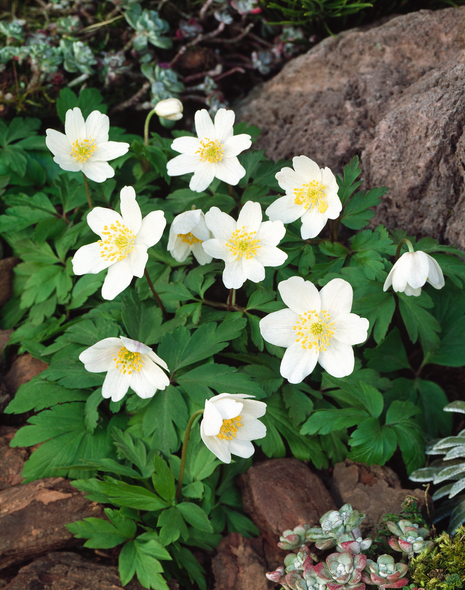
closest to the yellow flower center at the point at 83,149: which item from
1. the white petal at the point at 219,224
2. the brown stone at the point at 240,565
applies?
the white petal at the point at 219,224

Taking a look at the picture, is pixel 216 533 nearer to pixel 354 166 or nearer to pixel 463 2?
pixel 354 166

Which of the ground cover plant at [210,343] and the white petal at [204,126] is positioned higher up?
the white petal at [204,126]

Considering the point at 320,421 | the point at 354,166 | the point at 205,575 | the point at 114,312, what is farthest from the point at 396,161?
the point at 205,575

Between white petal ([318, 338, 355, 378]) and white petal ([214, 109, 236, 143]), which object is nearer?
white petal ([318, 338, 355, 378])

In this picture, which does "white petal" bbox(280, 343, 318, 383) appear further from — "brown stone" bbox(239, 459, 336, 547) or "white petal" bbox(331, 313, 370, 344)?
"brown stone" bbox(239, 459, 336, 547)

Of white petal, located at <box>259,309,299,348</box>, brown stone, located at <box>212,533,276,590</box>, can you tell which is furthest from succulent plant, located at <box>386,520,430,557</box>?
white petal, located at <box>259,309,299,348</box>

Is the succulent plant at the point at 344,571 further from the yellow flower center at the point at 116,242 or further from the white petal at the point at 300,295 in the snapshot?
the yellow flower center at the point at 116,242
